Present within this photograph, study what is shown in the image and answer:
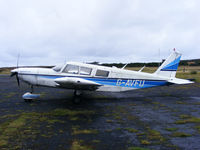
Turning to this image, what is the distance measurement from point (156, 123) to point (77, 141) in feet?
9.26

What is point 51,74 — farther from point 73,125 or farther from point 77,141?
point 77,141

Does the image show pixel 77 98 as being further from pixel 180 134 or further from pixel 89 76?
pixel 180 134

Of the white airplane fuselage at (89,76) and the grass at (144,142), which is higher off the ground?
the white airplane fuselage at (89,76)

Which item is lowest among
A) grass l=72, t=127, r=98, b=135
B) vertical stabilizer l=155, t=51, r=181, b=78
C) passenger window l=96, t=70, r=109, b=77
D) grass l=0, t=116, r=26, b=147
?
grass l=0, t=116, r=26, b=147

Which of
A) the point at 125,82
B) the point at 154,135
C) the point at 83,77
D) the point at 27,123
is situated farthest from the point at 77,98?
the point at 154,135

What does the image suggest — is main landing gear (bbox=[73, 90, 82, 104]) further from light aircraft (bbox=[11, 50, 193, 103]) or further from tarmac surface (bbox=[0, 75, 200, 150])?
tarmac surface (bbox=[0, 75, 200, 150])

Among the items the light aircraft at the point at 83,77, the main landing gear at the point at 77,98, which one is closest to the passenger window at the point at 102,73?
the light aircraft at the point at 83,77

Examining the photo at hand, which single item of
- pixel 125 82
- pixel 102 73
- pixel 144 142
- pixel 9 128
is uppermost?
pixel 102 73

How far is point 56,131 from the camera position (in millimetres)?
A: 4645

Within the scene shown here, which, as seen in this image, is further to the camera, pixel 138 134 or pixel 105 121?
pixel 105 121

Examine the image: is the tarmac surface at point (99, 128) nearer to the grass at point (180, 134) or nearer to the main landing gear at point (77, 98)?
the grass at point (180, 134)

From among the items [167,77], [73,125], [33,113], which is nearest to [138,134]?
[73,125]

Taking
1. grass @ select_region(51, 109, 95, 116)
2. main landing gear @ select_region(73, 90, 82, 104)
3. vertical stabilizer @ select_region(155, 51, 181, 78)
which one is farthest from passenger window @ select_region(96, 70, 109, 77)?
vertical stabilizer @ select_region(155, 51, 181, 78)

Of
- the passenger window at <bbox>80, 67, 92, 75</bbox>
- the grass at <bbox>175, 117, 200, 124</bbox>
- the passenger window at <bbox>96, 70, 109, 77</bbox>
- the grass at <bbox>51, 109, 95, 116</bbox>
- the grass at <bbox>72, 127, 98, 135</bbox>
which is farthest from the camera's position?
the passenger window at <bbox>96, 70, 109, 77</bbox>
